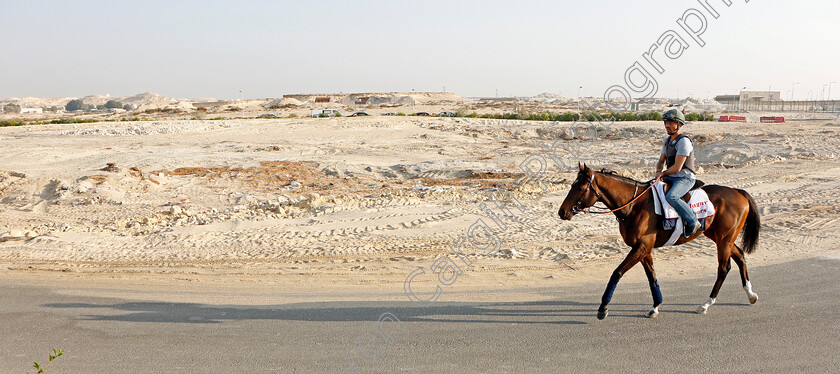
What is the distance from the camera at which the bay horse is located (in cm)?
682

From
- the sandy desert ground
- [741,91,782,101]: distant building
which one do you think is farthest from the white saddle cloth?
[741,91,782,101]: distant building

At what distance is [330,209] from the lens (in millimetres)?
14227

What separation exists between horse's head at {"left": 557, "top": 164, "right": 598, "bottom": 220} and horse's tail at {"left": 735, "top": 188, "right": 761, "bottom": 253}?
2.33 metres

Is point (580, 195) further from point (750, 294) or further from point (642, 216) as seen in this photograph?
point (750, 294)

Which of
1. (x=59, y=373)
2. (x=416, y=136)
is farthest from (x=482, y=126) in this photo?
(x=59, y=373)

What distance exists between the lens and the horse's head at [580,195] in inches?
267

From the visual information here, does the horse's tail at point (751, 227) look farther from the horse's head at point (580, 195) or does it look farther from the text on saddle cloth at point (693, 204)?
the horse's head at point (580, 195)

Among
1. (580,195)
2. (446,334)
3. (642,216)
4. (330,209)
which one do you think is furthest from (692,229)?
(330,209)

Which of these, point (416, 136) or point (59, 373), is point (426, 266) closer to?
point (59, 373)

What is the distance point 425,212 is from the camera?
1390 cm

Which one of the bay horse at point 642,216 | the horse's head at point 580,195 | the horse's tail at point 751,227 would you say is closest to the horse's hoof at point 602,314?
the bay horse at point 642,216

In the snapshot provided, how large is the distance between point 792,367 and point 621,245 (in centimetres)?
553

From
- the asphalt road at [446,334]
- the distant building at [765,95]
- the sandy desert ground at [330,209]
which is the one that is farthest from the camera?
the distant building at [765,95]

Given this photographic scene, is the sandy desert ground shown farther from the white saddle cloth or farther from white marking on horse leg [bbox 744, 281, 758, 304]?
the white saddle cloth
